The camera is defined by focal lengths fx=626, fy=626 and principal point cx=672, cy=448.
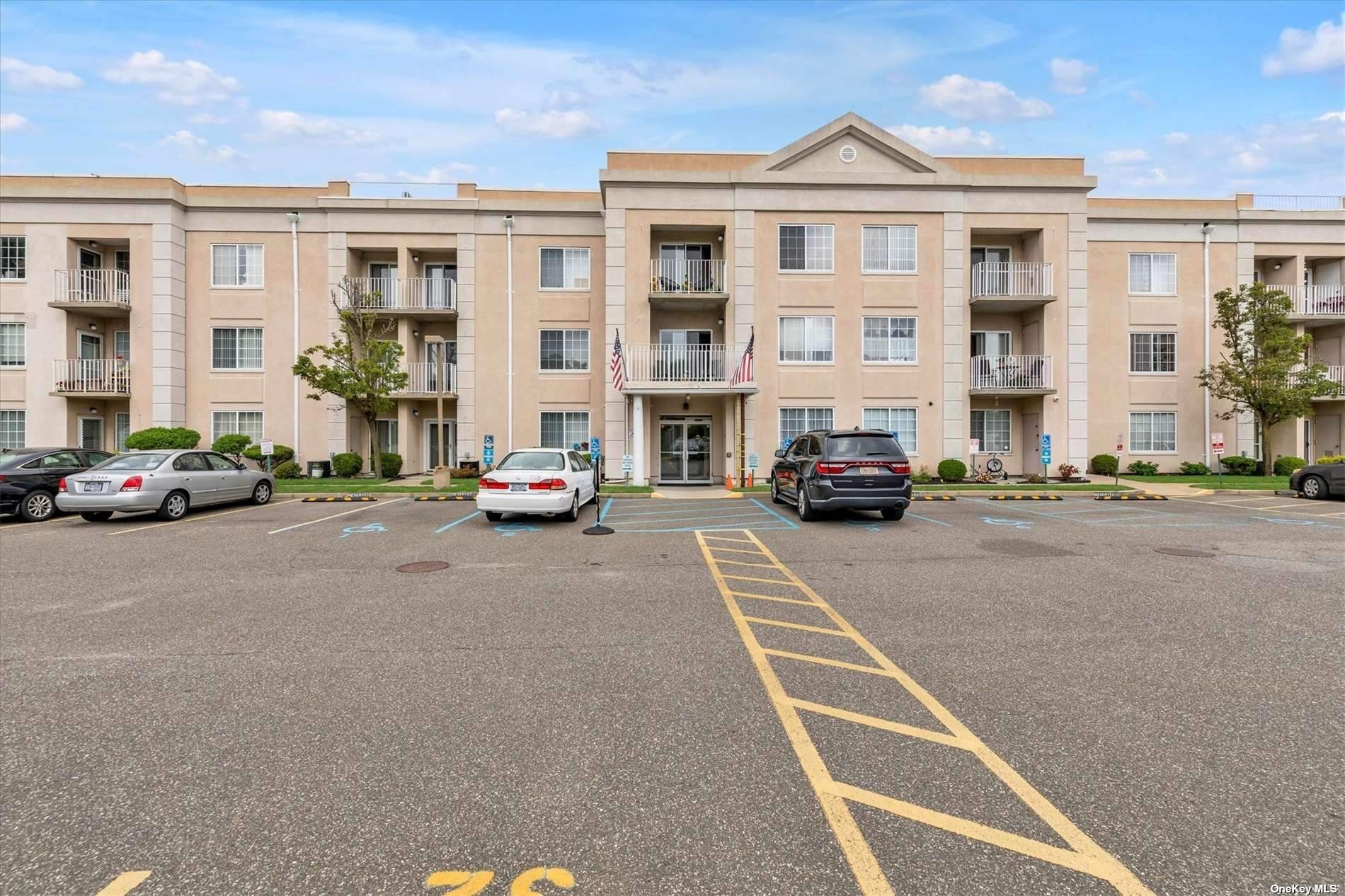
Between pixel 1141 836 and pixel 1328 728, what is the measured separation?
7.19 feet

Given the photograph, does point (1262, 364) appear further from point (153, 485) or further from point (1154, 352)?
point (153, 485)

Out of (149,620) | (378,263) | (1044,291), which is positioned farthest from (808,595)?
(378,263)

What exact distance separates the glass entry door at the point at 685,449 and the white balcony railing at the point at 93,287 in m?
20.1

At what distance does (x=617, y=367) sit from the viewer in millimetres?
19438

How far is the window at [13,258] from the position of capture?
894 inches

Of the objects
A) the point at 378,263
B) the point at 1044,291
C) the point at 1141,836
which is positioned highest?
the point at 378,263

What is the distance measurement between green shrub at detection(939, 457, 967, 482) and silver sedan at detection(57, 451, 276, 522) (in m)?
20.5

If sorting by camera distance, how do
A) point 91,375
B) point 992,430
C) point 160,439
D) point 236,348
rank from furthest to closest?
point 992,430
point 236,348
point 91,375
point 160,439

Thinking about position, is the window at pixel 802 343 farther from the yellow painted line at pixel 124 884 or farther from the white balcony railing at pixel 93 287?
the white balcony railing at pixel 93 287

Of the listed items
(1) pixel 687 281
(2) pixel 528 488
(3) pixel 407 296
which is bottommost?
(2) pixel 528 488

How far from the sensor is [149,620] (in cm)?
613

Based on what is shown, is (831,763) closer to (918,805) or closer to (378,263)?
(918,805)

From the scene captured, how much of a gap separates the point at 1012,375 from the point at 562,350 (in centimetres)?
1629

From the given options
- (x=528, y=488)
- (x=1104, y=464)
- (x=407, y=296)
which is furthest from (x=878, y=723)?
(x=1104, y=464)
